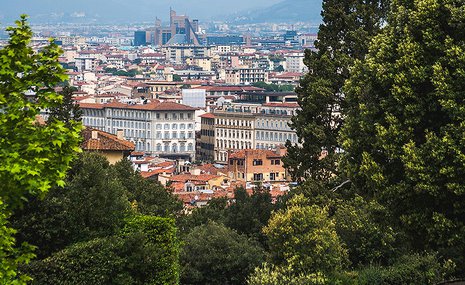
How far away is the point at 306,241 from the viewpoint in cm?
2122

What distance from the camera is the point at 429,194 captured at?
53.0 ft

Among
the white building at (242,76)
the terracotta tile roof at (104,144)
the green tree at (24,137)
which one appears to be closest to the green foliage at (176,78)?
the white building at (242,76)

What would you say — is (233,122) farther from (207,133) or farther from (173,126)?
(173,126)

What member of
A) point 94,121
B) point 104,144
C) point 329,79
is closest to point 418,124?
point 329,79

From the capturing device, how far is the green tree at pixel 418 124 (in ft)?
52.0

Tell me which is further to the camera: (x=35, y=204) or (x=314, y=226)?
(x=314, y=226)

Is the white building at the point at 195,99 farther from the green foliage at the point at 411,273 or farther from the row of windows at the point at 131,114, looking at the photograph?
the green foliage at the point at 411,273

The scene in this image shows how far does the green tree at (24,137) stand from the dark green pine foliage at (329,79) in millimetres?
12653

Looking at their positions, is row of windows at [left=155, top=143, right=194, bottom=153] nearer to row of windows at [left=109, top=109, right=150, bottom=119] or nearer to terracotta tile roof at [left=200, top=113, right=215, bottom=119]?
terracotta tile roof at [left=200, top=113, right=215, bottom=119]

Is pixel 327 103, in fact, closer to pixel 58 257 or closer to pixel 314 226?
pixel 314 226

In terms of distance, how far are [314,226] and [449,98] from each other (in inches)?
228

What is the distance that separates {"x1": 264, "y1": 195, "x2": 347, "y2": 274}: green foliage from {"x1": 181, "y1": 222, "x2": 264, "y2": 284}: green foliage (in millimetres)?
3562

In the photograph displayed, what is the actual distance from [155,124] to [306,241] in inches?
3775

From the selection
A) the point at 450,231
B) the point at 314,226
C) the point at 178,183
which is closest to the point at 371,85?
the point at 450,231
